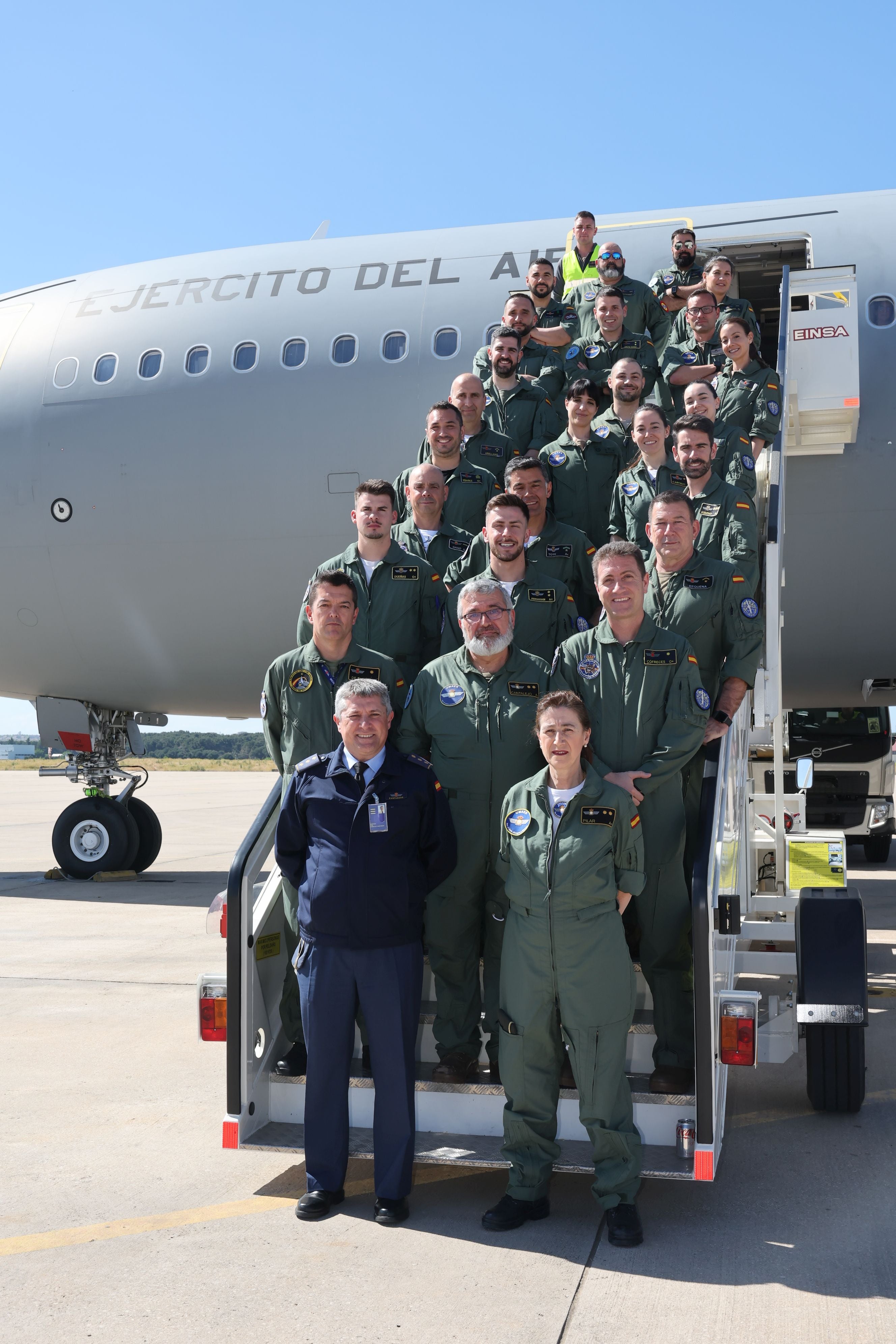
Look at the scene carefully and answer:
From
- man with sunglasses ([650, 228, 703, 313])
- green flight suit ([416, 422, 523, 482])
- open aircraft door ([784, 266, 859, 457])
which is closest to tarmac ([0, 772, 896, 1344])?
green flight suit ([416, 422, 523, 482])

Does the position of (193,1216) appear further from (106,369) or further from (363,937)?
(106,369)

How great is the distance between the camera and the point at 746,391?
713 centimetres

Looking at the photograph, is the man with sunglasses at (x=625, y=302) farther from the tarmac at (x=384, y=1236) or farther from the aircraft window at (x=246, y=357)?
the tarmac at (x=384, y=1236)

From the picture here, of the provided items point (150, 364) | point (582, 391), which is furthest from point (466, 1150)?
point (150, 364)

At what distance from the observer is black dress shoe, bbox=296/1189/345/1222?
4.05 metres

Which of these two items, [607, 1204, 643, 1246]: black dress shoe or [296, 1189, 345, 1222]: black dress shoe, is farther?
[296, 1189, 345, 1222]: black dress shoe

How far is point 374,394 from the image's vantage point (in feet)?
32.3

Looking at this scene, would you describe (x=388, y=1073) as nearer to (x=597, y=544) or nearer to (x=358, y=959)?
(x=358, y=959)

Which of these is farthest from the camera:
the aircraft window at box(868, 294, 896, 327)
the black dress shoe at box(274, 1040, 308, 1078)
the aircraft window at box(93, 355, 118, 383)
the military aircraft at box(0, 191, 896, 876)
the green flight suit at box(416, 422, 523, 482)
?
the aircraft window at box(93, 355, 118, 383)

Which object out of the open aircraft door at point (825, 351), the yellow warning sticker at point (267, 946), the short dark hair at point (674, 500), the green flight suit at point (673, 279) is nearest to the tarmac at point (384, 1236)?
the yellow warning sticker at point (267, 946)

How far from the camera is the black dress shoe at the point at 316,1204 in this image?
405cm

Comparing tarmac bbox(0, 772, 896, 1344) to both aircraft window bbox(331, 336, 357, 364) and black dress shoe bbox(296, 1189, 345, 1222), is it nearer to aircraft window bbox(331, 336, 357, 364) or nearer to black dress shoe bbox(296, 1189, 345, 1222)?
black dress shoe bbox(296, 1189, 345, 1222)

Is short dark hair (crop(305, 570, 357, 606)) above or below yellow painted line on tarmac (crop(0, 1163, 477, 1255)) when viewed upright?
above

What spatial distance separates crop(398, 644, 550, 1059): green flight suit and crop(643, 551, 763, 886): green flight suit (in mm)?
736
